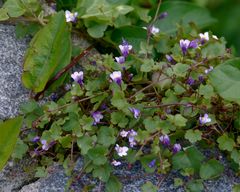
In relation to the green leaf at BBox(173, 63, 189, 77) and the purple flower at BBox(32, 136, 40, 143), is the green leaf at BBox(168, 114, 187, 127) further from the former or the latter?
the purple flower at BBox(32, 136, 40, 143)

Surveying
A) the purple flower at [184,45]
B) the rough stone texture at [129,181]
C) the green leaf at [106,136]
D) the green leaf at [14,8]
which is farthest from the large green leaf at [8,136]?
the purple flower at [184,45]

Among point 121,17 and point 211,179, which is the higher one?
point 121,17

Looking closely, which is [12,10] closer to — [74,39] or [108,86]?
[74,39]

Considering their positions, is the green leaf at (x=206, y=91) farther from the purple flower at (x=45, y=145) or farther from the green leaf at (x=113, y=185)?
the purple flower at (x=45, y=145)

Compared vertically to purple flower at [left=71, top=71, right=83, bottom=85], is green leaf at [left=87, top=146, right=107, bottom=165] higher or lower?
lower

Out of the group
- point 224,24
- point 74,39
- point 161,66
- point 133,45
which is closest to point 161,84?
point 161,66

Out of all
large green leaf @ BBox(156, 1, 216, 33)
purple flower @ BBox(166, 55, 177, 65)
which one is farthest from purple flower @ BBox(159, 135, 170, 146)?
large green leaf @ BBox(156, 1, 216, 33)

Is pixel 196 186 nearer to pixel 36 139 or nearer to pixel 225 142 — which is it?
pixel 225 142
